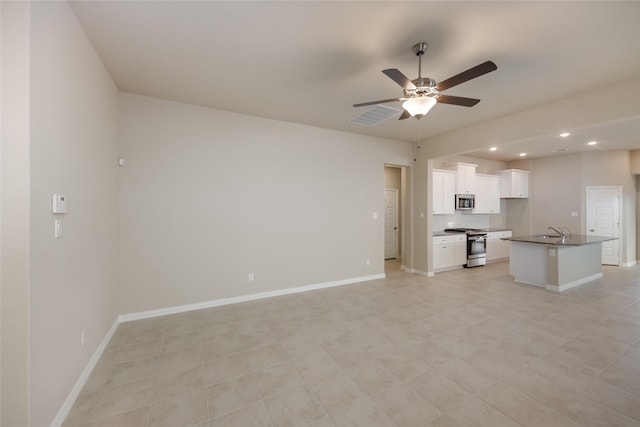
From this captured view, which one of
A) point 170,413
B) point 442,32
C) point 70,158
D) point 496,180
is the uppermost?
point 442,32

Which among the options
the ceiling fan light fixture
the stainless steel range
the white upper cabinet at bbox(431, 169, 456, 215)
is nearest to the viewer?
the ceiling fan light fixture

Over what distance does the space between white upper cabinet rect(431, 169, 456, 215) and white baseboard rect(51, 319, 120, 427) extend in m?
6.20

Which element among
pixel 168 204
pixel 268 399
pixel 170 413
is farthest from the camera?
pixel 168 204

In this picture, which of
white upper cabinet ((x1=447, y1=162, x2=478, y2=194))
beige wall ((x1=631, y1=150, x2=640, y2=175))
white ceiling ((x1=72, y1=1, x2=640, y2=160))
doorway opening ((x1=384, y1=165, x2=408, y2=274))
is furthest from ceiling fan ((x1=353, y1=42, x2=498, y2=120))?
beige wall ((x1=631, y1=150, x2=640, y2=175))

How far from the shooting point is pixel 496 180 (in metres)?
7.48

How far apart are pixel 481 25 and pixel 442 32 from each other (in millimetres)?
296

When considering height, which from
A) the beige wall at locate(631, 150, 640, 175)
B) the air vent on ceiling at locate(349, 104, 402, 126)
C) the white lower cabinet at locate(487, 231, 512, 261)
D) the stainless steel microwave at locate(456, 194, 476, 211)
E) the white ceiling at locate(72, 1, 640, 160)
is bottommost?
the white lower cabinet at locate(487, 231, 512, 261)

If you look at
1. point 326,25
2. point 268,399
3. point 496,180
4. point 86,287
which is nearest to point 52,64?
point 86,287

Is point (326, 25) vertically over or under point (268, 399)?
over

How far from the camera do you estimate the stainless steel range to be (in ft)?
21.1

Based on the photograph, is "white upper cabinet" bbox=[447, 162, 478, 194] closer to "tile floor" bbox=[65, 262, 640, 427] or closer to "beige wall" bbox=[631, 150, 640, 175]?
"tile floor" bbox=[65, 262, 640, 427]

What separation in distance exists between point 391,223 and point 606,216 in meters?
5.25

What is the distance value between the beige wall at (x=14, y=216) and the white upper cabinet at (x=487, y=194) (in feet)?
26.3

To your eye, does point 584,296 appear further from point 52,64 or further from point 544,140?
point 52,64
